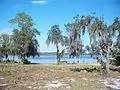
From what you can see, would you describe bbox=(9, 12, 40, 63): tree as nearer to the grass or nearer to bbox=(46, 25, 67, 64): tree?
bbox=(46, 25, 67, 64): tree

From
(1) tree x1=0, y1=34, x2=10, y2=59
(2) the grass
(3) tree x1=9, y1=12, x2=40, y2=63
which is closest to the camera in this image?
(2) the grass

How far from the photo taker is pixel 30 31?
77.2 m

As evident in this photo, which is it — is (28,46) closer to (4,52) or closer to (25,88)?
(4,52)

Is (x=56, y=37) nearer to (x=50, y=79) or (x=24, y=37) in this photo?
(x=24, y=37)

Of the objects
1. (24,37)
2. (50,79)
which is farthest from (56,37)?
(50,79)

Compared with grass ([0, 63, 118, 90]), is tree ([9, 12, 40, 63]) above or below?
above

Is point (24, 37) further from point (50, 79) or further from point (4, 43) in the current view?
point (50, 79)

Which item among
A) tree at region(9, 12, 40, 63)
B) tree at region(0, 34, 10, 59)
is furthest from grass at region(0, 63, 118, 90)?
tree at region(0, 34, 10, 59)

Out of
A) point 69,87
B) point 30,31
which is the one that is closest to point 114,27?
point 69,87

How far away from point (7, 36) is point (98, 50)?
2291 inches

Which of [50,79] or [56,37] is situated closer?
[50,79]

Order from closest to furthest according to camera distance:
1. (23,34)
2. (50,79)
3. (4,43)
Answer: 1. (50,79)
2. (23,34)
3. (4,43)

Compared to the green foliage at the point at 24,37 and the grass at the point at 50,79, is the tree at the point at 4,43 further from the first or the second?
the grass at the point at 50,79

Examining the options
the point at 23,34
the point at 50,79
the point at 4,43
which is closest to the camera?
A: the point at 50,79
